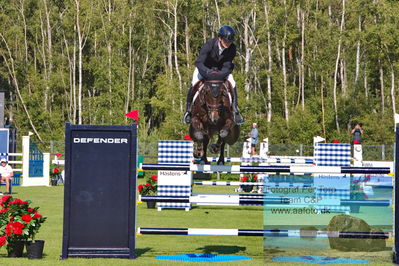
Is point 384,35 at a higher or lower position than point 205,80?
higher

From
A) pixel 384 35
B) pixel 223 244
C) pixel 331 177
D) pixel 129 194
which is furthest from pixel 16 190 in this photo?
pixel 384 35

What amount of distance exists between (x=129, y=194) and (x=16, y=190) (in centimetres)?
1655

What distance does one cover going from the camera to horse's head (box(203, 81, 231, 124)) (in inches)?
410

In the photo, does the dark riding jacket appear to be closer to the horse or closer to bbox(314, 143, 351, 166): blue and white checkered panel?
the horse

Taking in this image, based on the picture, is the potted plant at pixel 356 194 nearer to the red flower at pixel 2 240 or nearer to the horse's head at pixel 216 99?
the horse's head at pixel 216 99

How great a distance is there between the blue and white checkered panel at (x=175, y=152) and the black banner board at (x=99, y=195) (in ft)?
22.4

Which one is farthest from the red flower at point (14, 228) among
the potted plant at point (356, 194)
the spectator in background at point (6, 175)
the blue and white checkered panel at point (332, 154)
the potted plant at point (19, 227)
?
the spectator in background at point (6, 175)

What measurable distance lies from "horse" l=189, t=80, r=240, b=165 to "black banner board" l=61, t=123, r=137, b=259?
142 centimetres

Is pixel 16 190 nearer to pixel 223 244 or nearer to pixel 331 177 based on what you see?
pixel 331 177

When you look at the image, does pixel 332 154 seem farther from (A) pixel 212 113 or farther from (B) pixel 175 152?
(A) pixel 212 113

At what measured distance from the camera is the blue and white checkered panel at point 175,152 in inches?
639

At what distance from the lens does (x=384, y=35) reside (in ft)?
154

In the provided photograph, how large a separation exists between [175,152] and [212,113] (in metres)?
5.91

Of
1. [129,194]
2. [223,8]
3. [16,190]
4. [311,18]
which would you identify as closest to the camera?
[129,194]
